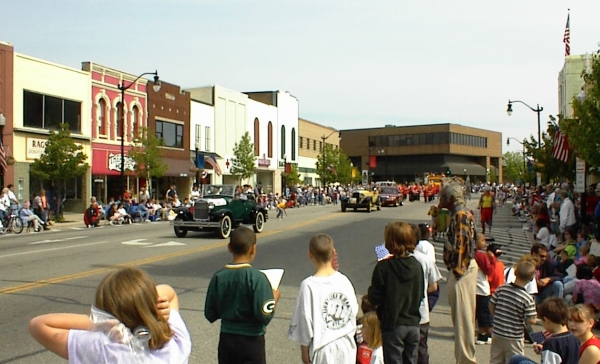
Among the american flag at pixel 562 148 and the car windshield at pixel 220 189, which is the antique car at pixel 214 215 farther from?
the american flag at pixel 562 148

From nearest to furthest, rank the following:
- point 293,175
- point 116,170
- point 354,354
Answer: point 354,354, point 116,170, point 293,175

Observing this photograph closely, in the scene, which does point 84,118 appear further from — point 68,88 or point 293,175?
point 293,175

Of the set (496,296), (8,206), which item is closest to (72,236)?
(8,206)

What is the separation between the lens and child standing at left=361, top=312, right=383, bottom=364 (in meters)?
4.88

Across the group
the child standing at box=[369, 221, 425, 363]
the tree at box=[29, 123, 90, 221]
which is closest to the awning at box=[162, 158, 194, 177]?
the tree at box=[29, 123, 90, 221]

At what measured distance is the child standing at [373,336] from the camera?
4.88 m

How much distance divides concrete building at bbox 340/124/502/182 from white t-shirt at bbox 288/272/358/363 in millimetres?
108784

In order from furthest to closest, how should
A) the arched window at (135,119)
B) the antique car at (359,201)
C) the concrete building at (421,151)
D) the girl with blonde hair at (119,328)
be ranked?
the concrete building at (421,151), the arched window at (135,119), the antique car at (359,201), the girl with blonde hair at (119,328)

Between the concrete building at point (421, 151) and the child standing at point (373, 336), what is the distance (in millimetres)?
108347

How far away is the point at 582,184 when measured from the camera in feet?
61.2

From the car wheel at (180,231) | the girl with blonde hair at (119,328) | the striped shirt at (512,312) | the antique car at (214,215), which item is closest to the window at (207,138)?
the antique car at (214,215)

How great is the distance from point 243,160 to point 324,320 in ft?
170

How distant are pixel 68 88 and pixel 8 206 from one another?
13.8 meters

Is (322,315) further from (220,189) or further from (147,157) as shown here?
(147,157)
